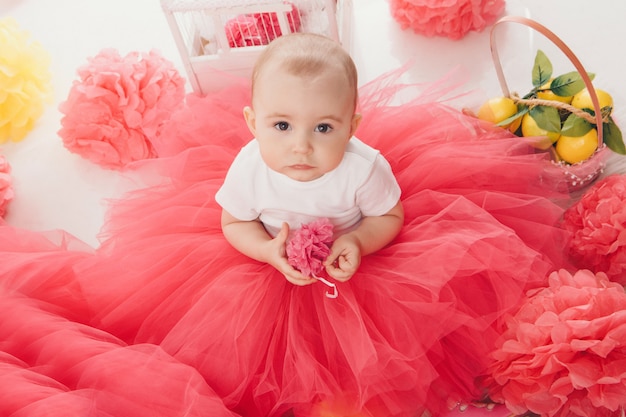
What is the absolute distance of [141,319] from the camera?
124 cm

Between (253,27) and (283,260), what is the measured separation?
2.67ft

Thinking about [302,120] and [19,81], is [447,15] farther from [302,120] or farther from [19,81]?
[19,81]

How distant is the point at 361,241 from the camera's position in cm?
114

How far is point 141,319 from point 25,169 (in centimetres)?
79

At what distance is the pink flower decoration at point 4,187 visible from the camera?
5.46 ft

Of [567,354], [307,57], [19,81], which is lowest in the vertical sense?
[567,354]

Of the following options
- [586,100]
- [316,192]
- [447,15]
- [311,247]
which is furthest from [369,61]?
[311,247]

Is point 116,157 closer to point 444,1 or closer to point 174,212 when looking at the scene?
point 174,212

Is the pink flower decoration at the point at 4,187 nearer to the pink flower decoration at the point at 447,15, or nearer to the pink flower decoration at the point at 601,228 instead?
the pink flower decoration at the point at 447,15

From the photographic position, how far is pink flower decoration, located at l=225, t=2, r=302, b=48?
1.66 meters

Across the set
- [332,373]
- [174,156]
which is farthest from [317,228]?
[174,156]

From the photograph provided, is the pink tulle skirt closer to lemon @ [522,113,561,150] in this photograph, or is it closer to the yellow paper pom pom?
lemon @ [522,113,561,150]

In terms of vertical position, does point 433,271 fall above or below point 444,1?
below

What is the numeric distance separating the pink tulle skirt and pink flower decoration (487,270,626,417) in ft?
0.15
